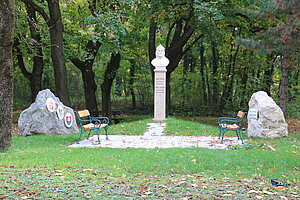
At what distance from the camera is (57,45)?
1271 cm

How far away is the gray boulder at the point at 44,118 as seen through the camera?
1048 cm

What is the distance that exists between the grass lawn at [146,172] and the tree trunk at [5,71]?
1.53 ft

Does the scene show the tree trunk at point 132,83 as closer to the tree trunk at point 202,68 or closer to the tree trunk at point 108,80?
the tree trunk at point 202,68

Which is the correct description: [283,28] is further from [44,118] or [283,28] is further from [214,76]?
[214,76]

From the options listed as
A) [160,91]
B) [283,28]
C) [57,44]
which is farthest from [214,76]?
[57,44]

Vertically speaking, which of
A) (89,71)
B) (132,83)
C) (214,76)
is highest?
(214,76)

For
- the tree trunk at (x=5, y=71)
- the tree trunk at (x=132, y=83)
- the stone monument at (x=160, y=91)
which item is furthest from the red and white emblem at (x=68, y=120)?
the tree trunk at (x=132, y=83)

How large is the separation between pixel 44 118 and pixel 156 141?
4065mm

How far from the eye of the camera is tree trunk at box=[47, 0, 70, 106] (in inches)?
501

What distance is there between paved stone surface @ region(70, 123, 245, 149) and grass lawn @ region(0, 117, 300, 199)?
2.80 feet

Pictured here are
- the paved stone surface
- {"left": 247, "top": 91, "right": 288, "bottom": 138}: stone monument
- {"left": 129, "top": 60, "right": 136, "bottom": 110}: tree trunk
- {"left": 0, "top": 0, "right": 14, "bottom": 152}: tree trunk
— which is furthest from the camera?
{"left": 129, "top": 60, "right": 136, "bottom": 110}: tree trunk

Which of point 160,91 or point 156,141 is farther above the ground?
point 160,91

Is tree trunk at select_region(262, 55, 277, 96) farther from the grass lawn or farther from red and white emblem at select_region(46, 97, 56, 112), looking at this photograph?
red and white emblem at select_region(46, 97, 56, 112)

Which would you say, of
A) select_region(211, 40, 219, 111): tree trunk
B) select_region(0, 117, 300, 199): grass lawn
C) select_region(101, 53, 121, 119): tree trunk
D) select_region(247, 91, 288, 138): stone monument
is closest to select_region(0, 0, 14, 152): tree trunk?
select_region(0, 117, 300, 199): grass lawn
